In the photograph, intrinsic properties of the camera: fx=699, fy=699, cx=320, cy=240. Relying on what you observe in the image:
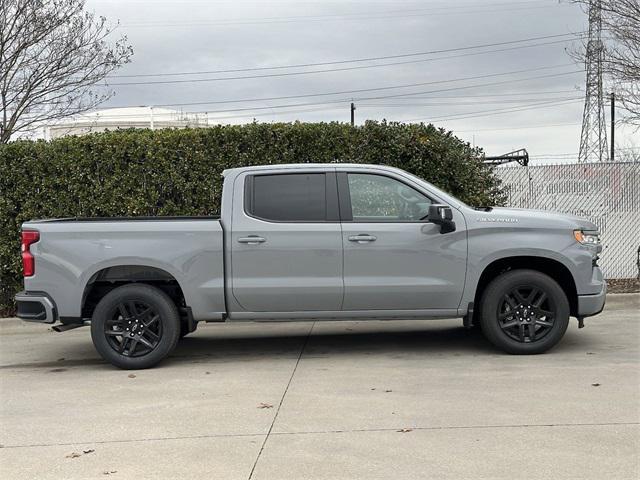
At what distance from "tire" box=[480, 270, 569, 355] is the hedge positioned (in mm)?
3397

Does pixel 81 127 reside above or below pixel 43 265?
above

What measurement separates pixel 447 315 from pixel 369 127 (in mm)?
3931

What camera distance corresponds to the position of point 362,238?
22.6 feet

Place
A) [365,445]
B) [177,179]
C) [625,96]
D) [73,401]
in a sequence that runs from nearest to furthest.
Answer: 1. [365,445]
2. [73,401]
3. [177,179]
4. [625,96]

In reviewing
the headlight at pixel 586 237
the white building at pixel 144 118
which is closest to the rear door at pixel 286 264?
the headlight at pixel 586 237

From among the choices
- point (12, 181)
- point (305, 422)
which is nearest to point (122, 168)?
point (12, 181)

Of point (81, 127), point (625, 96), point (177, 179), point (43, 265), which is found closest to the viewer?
point (43, 265)

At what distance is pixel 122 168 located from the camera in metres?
9.95

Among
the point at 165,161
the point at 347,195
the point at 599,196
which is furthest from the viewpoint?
the point at 599,196

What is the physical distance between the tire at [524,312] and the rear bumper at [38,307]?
428cm

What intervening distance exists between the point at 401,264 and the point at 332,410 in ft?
6.55

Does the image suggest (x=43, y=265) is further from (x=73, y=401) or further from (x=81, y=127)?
(x=81, y=127)

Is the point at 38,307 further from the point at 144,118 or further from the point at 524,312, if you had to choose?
the point at 144,118

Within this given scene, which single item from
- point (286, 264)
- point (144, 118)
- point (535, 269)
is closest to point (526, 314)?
point (535, 269)
